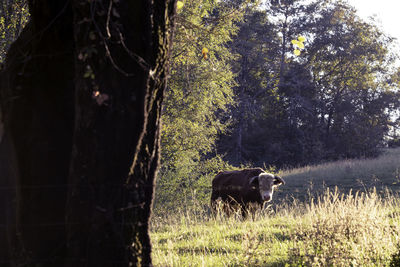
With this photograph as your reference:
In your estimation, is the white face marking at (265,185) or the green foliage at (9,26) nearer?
the green foliage at (9,26)

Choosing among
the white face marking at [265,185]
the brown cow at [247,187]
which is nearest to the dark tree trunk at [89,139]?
the brown cow at [247,187]

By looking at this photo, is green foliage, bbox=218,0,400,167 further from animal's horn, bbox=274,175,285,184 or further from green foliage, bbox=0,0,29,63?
green foliage, bbox=0,0,29,63

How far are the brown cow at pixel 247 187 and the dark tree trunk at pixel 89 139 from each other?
8.46 metres

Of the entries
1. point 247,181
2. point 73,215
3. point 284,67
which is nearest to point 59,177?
point 73,215

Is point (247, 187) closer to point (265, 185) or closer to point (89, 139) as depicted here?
point (265, 185)

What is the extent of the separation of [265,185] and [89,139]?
31.5 feet

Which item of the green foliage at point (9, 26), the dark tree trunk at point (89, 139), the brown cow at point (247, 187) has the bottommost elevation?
the brown cow at point (247, 187)

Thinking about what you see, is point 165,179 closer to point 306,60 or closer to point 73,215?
point 73,215

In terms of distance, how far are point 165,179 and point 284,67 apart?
29490mm

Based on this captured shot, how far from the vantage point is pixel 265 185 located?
12.0 meters

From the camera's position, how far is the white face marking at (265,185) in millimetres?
11888

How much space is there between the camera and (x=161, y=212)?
13617 mm

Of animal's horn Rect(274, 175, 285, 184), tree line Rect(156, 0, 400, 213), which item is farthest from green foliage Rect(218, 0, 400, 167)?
animal's horn Rect(274, 175, 285, 184)

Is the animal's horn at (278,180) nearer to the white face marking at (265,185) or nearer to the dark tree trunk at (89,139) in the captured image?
the white face marking at (265,185)
